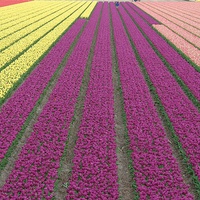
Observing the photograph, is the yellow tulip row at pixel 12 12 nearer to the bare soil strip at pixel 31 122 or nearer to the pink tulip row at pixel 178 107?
the bare soil strip at pixel 31 122

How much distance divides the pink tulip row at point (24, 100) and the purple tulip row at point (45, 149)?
660mm

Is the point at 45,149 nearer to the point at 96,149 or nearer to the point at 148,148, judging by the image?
the point at 96,149

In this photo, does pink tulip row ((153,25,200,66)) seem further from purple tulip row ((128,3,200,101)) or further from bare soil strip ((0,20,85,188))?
bare soil strip ((0,20,85,188))

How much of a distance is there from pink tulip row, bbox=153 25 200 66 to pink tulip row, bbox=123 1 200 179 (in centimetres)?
154

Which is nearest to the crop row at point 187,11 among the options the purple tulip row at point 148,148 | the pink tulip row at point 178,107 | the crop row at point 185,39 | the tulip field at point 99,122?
the crop row at point 185,39

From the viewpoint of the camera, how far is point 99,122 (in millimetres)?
9867

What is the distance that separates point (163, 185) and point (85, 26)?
2263 centimetres

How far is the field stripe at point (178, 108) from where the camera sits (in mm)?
8499

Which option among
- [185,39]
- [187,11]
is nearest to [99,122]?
[185,39]

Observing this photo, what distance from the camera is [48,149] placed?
828cm

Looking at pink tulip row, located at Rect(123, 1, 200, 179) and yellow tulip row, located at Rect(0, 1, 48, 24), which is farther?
yellow tulip row, located at Rect(0, 1, 48, 24)

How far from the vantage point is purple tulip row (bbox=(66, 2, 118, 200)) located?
22.5ft

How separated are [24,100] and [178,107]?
7.03m

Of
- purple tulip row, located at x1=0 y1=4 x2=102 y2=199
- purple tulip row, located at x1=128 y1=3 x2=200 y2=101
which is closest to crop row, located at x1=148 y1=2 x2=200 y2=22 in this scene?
purple tulip row, located at x1=128 y1=3 x2=200 y2=101
